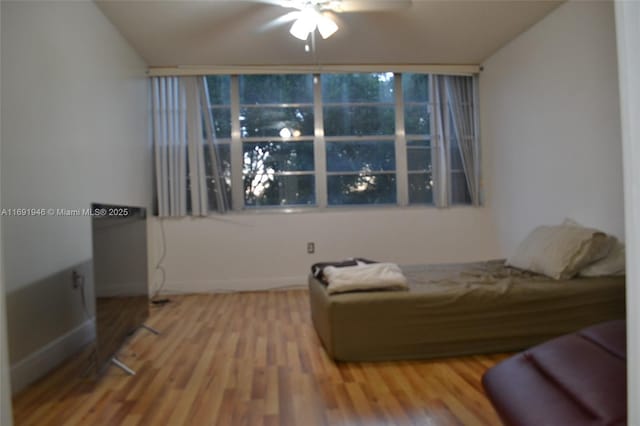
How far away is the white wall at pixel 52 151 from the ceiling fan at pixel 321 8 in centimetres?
139

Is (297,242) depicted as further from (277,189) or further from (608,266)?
(608,266)

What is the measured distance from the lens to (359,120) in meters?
4.52

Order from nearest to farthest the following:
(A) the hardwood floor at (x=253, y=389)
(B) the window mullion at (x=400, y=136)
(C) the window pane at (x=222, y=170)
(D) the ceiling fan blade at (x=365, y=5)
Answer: (A) the hardwood floor at (x=253, y=389) → (D) the ceiling fan blade at (x=365, y=5) → (C) the window pane at (x=222, y=170) → (B) the window mullion at (x=400, y=136)

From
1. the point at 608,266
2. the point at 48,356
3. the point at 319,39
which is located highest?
the point at 319,39

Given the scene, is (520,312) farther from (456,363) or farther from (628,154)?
(628,154)

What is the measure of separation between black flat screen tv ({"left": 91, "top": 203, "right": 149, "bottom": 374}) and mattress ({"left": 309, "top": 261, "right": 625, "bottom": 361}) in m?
1.22

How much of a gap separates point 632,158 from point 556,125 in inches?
133

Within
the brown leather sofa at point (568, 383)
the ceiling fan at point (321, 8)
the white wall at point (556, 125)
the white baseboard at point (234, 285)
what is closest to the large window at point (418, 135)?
the white wall at point (556, 125)

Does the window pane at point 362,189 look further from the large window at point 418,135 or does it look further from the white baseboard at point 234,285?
the white baseboard at point 234,285

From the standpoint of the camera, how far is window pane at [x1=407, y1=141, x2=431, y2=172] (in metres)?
4.57

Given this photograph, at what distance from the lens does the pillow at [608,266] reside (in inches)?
99.1

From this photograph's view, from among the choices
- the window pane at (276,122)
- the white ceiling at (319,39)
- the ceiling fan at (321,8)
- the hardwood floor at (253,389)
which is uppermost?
the white ceiling at (319,39)

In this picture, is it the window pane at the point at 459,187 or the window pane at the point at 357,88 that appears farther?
the window pane at the point at 459,187

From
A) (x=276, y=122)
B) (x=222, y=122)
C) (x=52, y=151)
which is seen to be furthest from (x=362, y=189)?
(x=52, y=151)
